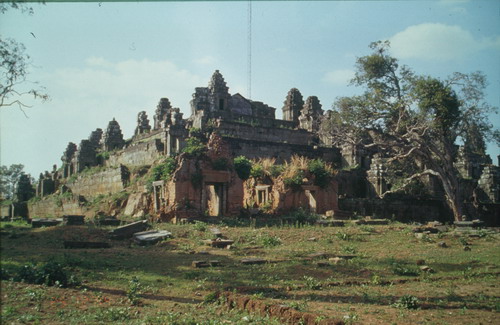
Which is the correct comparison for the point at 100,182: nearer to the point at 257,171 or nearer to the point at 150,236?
the point at 257,171

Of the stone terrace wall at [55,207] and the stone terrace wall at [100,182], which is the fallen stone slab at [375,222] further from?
the stone terrace wall at [55,207]

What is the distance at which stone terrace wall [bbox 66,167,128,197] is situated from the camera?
29.8 metres

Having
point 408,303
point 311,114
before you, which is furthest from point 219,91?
point 408,303

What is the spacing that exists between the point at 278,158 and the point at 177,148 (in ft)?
23.4

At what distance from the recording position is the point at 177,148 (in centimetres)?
2725

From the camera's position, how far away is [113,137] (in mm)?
41938

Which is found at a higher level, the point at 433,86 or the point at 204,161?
the point at 433,86

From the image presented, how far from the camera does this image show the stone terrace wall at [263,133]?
30.4 meters

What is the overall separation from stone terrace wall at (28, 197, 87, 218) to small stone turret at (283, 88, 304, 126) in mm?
18691

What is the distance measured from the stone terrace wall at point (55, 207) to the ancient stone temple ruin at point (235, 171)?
0.17m

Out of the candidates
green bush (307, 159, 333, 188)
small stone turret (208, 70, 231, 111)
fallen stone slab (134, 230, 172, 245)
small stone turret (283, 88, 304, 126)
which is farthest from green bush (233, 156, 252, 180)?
small stone turret (283, 88, 304, 126)

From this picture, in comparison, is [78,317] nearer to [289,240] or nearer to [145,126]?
[289,240]

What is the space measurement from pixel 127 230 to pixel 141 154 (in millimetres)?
15529

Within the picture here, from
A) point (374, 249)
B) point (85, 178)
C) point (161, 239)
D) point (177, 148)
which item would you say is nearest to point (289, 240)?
point (374, 249)
